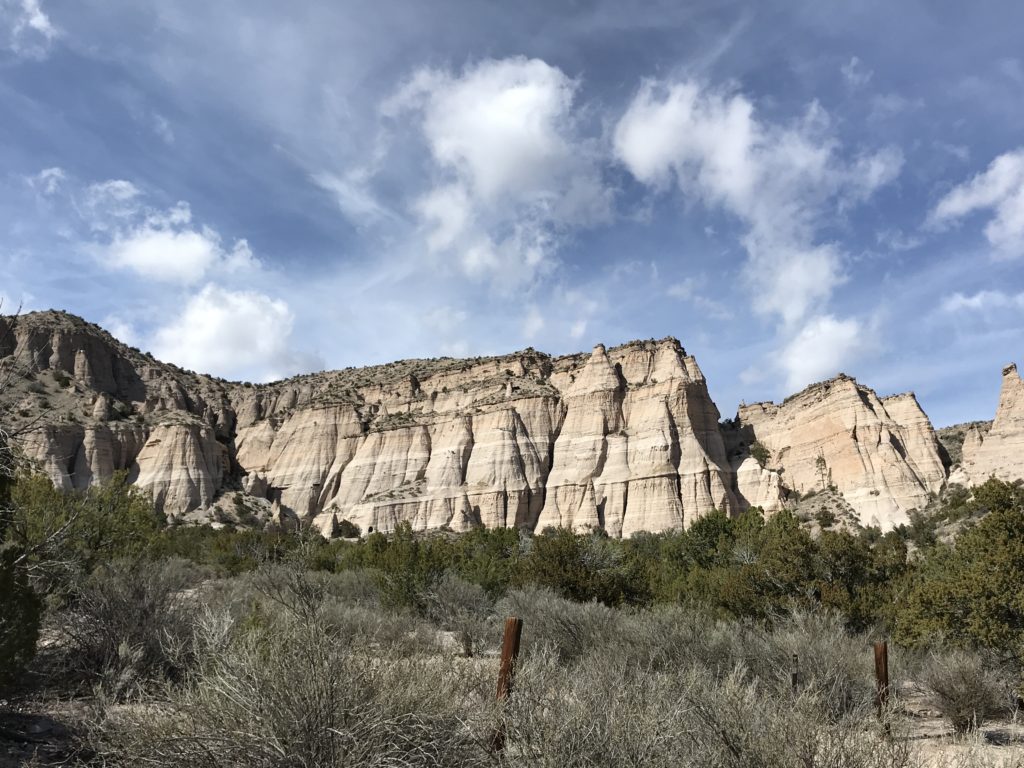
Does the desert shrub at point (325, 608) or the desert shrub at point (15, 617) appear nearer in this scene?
the desert shrub at point (325, 608)

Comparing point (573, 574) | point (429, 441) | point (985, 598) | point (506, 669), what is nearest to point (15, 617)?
point (506, 669)

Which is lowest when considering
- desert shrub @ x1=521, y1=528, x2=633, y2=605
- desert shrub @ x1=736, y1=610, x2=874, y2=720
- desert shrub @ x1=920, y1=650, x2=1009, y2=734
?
desert shrub @ x1=920, y1=650, x2=1009, y2=734

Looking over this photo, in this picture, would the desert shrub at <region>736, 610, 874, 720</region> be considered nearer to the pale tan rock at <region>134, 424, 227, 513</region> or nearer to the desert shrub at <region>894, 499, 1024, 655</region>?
the desert shrub at <region>894, 499, 1024, 655</region>

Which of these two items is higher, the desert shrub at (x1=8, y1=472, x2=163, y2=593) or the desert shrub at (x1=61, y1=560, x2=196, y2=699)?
the desert shrub at (x1=8, y1=472, x2=163, y2=593)

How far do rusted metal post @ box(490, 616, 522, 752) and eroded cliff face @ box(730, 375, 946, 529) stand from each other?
53.1 m

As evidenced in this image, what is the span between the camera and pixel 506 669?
5801 mm

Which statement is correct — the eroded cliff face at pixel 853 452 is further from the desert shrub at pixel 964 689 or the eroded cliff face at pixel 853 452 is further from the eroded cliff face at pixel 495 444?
the desert shrub at pixel 964 689

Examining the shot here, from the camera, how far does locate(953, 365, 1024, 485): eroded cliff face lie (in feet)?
154

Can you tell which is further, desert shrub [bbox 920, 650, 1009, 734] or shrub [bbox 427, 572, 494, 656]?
shrub [bbox 427, 572, 494, 656]

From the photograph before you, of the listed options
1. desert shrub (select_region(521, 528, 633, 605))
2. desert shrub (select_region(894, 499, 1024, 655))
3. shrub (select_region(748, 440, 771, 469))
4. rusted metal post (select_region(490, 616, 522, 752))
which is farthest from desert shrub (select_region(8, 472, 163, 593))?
shrub (select_region(748, 440, 771, 469))

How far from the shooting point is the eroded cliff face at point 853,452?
172 feet

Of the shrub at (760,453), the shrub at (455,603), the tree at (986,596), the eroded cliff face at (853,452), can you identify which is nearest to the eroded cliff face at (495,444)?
the eroded cliff face at (853,452)

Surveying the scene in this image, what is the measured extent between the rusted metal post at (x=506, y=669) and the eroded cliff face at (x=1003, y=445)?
171 feet

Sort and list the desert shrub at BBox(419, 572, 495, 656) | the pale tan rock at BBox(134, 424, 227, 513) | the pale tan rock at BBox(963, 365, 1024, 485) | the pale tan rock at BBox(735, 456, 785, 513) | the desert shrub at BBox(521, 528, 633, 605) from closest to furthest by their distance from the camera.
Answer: the desert shrub at BBox(419, 572, 495, 656) → the desert shrub at BBox(521, 528, 633, 605) → the pale tan rock at BBox(963, 365, 1024, 485) → the pale tan rock at BBox(735, 456, 785, 513) → the pale tan rock at BBox(134, 424, 227, 513)
